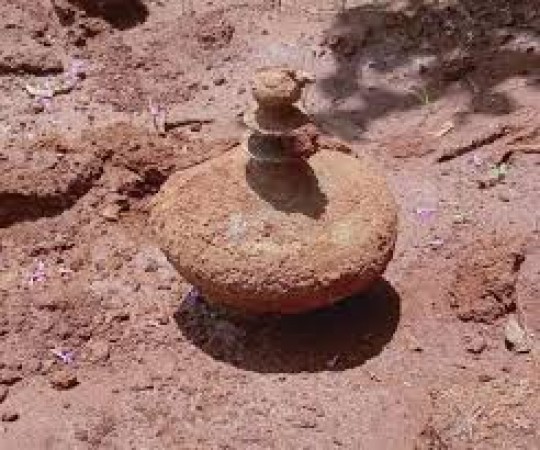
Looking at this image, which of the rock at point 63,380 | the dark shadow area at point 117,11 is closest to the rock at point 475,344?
the rock at point 63,380

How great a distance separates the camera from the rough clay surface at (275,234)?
3719mm

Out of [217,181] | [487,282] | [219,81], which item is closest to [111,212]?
[217,181]

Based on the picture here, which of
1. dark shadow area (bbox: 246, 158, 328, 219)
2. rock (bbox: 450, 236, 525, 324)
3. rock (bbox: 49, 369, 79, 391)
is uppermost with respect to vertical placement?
dark shadow area (bbox: 246, 158, 328, 219)

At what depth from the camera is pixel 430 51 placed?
5867 millimetres

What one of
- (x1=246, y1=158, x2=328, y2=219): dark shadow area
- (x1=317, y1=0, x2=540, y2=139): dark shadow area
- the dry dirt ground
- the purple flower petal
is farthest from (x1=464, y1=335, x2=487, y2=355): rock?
(x1=317, y1=0, x2=540, y2=139): dark shadow area

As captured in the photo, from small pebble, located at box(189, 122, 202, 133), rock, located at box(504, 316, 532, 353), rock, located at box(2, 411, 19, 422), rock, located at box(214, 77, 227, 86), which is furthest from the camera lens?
rock, located at box(214, 77, 227, 86)

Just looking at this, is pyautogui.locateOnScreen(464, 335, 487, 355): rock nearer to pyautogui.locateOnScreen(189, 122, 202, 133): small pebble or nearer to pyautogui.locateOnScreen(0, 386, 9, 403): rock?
pyautogui.locateOnScreen(0, 386, 9, 403): rock

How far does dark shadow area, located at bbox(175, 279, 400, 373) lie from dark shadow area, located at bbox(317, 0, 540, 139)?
1.38 metres

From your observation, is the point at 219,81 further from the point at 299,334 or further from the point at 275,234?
the point at 275,234

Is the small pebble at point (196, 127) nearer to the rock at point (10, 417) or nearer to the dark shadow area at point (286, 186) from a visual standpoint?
the dark shadow area at point (286, 186)

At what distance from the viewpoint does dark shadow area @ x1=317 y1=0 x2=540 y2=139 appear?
5.51m

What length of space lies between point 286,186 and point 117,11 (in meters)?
2.90

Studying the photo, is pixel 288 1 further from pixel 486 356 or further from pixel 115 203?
pixel 486 356

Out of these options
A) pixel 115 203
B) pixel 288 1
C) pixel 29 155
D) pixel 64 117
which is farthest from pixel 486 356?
pixel 288 1
